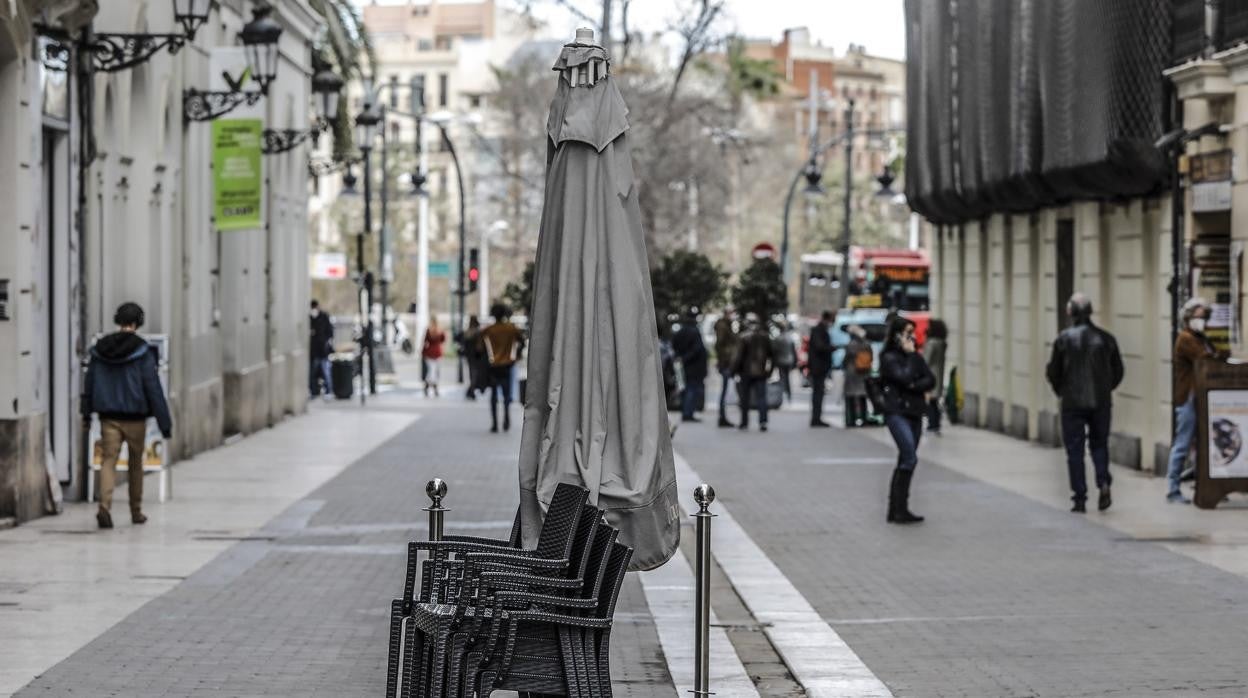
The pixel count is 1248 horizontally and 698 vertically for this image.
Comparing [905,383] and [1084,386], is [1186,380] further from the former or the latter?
[905,383]

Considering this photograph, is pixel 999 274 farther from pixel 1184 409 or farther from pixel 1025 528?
pixel 1025 528

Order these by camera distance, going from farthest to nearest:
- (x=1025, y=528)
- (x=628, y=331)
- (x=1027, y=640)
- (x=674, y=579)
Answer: (x=1025, y=528)
(x=674, y=579)
(x=1027, y=640)
(x=628, y=331)

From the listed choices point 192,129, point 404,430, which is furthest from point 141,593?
point 404,430

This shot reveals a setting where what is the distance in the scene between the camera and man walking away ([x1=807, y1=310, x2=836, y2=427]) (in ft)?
110

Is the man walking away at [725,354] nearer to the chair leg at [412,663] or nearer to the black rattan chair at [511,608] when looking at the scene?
the chair leg at [412,663]

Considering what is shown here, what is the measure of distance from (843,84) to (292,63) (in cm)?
12616

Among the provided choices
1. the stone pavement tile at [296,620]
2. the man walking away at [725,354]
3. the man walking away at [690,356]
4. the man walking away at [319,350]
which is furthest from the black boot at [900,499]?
the man walking away at [319,350]

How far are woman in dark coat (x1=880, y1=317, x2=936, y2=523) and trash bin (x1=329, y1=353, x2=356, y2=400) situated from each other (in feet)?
86.2

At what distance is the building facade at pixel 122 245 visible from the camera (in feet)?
55.6

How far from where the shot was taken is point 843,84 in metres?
158

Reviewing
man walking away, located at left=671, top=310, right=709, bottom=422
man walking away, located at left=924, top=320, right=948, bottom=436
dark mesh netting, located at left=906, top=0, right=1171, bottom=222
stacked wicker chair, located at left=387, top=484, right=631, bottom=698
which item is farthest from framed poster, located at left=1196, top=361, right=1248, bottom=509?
man walking away, located at left=671, top=310, right=709, bottom=422

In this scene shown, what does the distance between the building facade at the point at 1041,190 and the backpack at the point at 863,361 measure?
1.91 meters

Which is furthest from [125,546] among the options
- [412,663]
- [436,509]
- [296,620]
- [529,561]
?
[529,561]

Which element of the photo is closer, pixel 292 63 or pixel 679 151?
pixel 292 63
